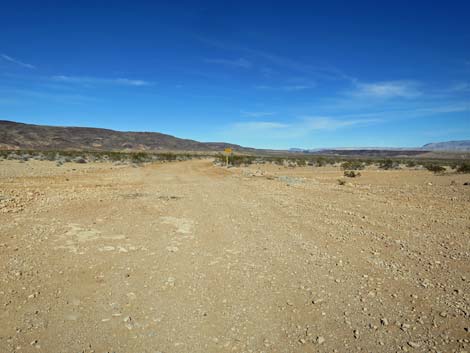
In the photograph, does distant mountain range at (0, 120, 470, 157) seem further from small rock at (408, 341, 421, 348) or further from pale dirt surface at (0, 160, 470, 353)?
small rock at (408, 341, 421, 348)

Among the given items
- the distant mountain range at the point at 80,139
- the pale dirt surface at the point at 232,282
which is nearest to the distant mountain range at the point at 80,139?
the distant mountain range at the point at 80,139

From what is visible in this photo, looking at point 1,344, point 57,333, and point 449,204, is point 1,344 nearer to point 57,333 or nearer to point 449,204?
point 57,333

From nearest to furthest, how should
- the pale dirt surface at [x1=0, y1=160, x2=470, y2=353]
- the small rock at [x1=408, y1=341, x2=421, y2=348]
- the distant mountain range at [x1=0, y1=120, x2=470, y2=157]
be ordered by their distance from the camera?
the small rock at [x1=408, y1=341, x2=421, y2=348]
the pale dirt surface at [x1=0, y1=160, x2=470, y2=353]
the distant mountain range at [x1=0, y1=120, x2=470, y2=157]

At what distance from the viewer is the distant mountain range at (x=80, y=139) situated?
343 feet

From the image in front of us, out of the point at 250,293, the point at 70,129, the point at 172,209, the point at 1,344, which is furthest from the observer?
the point at 70,129

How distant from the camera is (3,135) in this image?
101500 mm

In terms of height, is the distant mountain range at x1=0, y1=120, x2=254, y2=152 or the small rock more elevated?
the distant mountain range at x1=0, y1=120, x2=254, y2=152

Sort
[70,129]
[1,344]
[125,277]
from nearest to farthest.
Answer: [1,344] → [125,277] → [70,129]

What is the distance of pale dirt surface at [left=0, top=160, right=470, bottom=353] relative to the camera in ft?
12.5

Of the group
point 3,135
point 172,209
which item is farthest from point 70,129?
point 172,209

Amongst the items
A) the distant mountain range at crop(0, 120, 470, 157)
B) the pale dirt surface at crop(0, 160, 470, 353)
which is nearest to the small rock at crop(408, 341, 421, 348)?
the pale dirt surface at crop(0, 160, 470, 353)

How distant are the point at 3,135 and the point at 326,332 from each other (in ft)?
392

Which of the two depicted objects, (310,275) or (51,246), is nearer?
(310,275)

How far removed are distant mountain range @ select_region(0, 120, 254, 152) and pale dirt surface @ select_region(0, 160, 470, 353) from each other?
338 ft
